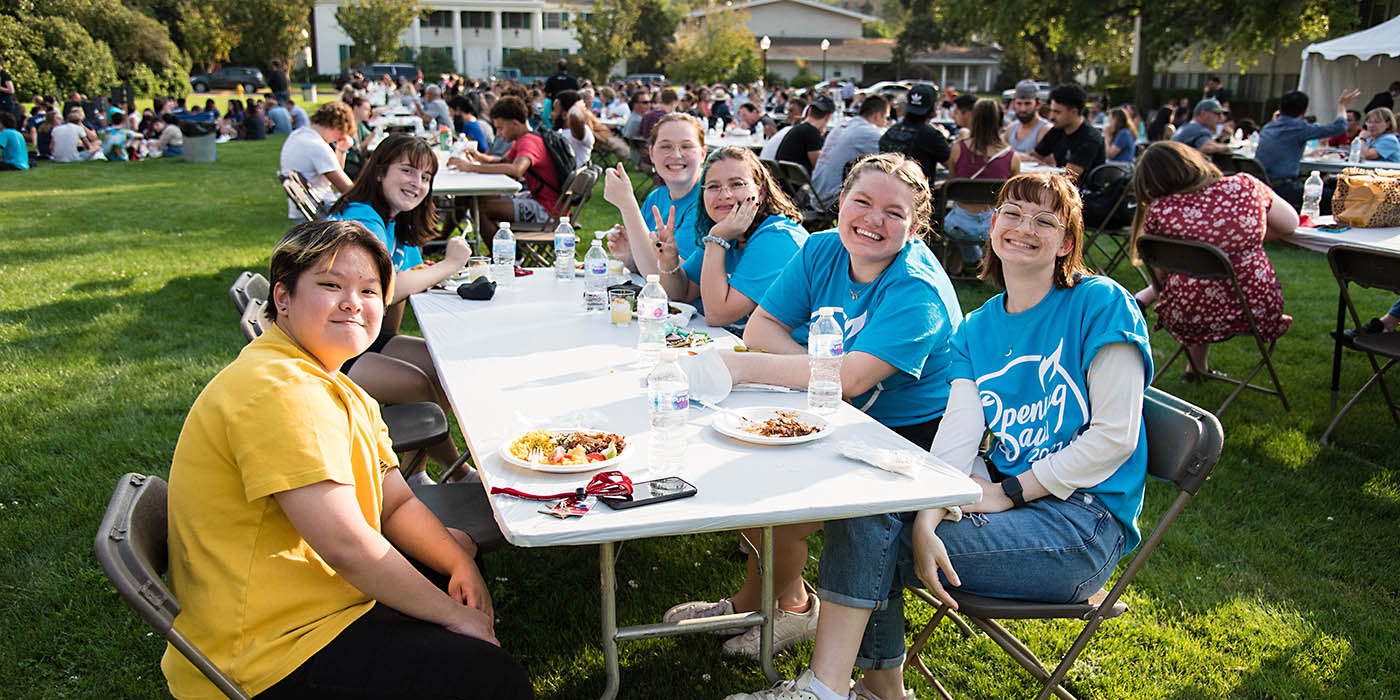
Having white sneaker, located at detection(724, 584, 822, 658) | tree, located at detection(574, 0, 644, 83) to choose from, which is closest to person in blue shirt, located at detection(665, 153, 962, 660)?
white sneaker, located at detection(724, 584, 822, 658)

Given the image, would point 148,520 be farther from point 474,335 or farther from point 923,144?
point 923,144

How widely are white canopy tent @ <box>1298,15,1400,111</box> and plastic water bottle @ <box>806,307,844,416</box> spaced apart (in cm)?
1775

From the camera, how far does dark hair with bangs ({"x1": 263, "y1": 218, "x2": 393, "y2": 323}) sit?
6.80 feet

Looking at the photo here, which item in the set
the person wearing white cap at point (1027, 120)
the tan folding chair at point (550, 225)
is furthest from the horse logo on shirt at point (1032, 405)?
the person wearing white cap at point (1027, 120)

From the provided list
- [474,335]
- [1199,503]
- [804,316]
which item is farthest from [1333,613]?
[474,335]

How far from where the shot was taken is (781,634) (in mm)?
3010

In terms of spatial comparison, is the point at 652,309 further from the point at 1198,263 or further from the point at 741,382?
the point at 1198,263

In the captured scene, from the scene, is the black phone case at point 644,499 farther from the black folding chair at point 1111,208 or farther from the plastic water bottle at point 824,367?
the black folding chair at point 1111,208

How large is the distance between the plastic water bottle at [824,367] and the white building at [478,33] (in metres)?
64.6

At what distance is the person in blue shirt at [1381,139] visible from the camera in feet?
32.1

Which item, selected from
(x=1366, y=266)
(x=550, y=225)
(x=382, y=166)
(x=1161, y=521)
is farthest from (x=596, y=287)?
(x=550, y=225)

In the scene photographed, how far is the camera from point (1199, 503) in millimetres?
4152

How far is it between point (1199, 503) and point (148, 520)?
3.93m

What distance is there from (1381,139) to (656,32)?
51.5 metres
